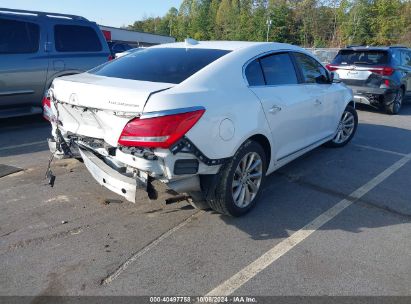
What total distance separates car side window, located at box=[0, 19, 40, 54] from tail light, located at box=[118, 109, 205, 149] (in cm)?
A: 487

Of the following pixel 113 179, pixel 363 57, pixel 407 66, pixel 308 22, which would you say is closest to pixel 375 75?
pixel 363 57

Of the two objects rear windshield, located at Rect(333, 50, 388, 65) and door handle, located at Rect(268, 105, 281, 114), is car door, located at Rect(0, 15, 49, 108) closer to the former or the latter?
door handle, located at Rect(268, 105, 281, 114)

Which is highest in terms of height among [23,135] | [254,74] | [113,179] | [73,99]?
[254,74]

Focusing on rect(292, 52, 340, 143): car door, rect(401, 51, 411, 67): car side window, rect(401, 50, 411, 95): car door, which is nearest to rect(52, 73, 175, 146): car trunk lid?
rect(292, 52, 340, 143): car door

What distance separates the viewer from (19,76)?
263 inches

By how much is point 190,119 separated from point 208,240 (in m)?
1.10

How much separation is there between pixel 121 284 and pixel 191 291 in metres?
0.52

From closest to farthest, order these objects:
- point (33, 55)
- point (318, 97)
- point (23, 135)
Result: point (318, 97) < point (23, 135) < point (33, 55)

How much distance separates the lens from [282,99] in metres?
4.08

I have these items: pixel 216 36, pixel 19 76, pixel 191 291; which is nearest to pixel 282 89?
pixel 191 291

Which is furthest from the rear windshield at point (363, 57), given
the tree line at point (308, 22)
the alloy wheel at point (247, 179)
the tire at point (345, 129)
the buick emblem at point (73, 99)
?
the tree line at point (308, 22)

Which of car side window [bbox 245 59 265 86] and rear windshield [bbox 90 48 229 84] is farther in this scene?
car side window [bbox 245 59 265 86]

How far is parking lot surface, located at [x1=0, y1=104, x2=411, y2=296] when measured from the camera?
2789 mm

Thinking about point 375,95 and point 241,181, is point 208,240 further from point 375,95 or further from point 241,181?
point 375,95
